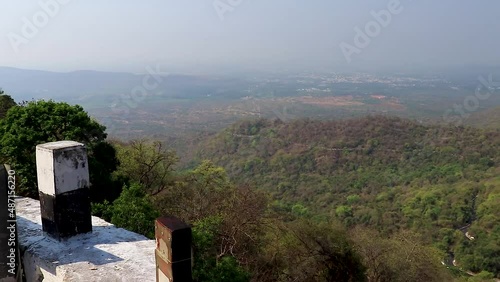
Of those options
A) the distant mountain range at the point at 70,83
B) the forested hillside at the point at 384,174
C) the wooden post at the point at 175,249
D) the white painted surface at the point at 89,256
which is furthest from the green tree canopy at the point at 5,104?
the distant mountain range at the point at 70,83

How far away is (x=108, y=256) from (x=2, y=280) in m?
1.13

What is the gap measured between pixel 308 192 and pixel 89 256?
3990 cm

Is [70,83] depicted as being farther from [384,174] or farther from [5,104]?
[5,104]

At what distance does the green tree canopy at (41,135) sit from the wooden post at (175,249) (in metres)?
8.13

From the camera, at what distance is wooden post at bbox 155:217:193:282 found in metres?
3.30

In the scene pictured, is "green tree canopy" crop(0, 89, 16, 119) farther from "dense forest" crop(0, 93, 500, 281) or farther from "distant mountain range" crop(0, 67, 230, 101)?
"distant mountain range" crop(0, 67, 230, 101)

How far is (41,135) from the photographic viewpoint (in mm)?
10945

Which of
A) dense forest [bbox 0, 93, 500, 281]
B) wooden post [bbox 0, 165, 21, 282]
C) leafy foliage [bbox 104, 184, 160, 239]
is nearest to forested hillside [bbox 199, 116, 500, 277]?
dense forest [bbox 0, 93, 500, 281]

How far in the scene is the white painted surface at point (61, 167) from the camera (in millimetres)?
5129

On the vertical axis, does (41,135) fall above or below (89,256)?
above

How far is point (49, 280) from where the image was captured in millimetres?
4836

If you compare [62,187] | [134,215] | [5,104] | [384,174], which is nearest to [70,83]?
[384,174]

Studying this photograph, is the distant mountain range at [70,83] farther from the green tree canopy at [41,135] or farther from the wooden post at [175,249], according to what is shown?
the wooden post at [175,249]

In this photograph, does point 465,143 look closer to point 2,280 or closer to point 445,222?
point 445,222
